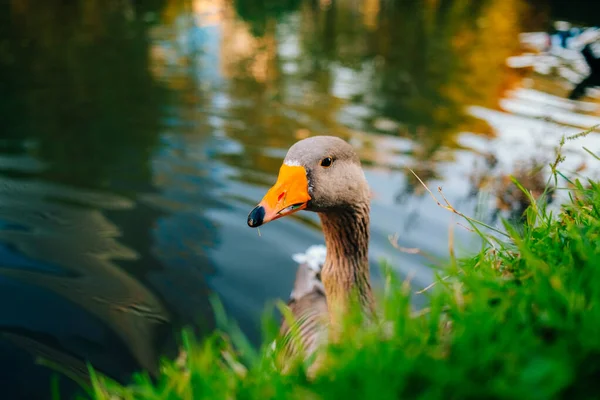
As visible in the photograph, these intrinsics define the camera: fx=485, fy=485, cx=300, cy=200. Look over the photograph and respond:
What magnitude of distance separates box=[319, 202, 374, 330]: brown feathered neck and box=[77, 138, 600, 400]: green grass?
1795mm

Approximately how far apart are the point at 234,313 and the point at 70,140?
516cm

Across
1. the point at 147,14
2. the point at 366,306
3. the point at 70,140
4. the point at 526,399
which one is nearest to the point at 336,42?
the point at 147,14

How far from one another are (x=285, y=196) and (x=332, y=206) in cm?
47

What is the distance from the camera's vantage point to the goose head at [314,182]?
297 cm

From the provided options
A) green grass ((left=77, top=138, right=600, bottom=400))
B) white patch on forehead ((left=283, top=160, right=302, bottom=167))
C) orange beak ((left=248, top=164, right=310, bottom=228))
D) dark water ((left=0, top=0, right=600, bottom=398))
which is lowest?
dark water ((left=0, top=0, right=600, bottom=398))

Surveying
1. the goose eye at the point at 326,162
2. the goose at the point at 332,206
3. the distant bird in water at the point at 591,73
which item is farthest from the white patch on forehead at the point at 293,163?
the distant bird in water at the point at 591,73

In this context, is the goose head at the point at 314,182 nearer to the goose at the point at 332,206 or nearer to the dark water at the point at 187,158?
the goose at the point at 332,206

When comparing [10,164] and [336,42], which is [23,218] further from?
[336,42]

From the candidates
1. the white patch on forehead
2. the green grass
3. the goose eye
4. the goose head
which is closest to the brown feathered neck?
the goose head

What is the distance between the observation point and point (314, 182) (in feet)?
10.3

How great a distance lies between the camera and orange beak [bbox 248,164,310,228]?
114 inches

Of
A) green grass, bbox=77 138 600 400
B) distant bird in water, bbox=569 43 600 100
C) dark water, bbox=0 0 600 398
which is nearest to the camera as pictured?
green grass, bbox=77 138 600 400

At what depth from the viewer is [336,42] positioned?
1948cm

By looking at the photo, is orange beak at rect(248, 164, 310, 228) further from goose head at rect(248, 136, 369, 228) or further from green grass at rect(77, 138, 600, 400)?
green grass at rect(77, 138, 600, 400)
